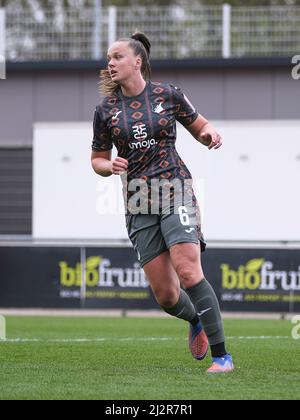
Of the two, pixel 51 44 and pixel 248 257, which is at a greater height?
pixel 51 44

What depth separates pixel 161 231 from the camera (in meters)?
7.39

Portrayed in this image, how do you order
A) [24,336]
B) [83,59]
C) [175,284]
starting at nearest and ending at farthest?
[175,284], [24,336], [83,59]

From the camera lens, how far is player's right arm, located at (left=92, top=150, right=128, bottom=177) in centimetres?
715

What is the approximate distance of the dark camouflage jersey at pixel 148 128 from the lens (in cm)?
736

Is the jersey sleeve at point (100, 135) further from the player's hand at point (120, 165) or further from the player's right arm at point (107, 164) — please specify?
the player's hand at point (120, 165)

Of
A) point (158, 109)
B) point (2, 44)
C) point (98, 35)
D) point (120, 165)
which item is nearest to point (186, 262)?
point (120, 165)

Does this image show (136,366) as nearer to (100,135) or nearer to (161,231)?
(161,231)

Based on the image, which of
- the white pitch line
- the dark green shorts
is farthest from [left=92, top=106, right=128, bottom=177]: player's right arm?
the white pitch line

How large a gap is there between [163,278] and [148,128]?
1.06 metres

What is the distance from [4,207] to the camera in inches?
952

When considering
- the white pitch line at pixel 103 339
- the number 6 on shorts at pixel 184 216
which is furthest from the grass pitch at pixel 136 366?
the number 6 on shorts at pixel 184 216
